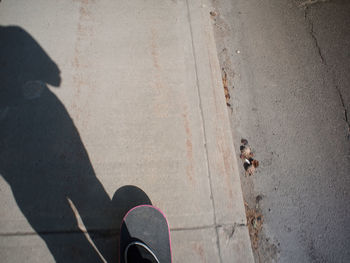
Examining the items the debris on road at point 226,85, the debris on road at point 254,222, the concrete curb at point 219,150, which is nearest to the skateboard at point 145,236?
the concrete curb at point 219,150

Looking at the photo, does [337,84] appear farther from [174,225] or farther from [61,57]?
[61,57]

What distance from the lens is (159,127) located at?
6.97 ft

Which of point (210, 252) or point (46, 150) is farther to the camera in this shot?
point (46, 150)

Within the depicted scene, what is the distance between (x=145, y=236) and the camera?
5.91 ft

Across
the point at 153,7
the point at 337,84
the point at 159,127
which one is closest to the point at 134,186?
the point at 159,127

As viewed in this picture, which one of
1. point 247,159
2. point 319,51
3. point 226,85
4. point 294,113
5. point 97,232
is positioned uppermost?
point 319,51

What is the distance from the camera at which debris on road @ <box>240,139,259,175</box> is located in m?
2.04

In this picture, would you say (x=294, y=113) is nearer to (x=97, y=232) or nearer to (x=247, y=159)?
(x=247, y=159)

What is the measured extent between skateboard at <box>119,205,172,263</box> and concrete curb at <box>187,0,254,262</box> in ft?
1.57

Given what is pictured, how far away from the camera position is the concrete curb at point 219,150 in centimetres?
176

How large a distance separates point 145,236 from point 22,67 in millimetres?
2324

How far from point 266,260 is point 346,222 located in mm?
863

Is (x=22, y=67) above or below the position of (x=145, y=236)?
above

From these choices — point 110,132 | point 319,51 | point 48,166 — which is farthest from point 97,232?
point 319,51
